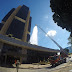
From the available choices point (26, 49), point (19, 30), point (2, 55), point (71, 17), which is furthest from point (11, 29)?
point (71, 17)

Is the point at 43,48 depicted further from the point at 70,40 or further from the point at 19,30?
the point at 19,30

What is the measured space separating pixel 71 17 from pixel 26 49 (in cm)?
2159

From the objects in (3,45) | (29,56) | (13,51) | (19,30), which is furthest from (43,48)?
(19,30)

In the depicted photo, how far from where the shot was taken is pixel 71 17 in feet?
34.0

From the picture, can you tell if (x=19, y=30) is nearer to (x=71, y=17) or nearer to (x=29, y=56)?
(x=29, y=56)

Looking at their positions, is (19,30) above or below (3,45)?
above

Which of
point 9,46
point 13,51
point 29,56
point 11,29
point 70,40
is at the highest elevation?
point 11,29

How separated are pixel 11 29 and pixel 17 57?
104 feet

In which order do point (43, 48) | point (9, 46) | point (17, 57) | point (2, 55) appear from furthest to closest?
point (43, 48) → point (17, 57) → point (9, 46) → point (2, 55)

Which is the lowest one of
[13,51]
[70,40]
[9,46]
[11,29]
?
[13,51]

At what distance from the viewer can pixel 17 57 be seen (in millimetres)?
25594

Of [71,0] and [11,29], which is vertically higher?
[11,29]

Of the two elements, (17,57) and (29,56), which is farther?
(29,56)

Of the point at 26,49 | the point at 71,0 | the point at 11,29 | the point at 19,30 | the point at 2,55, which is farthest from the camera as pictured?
the point at 19,30
